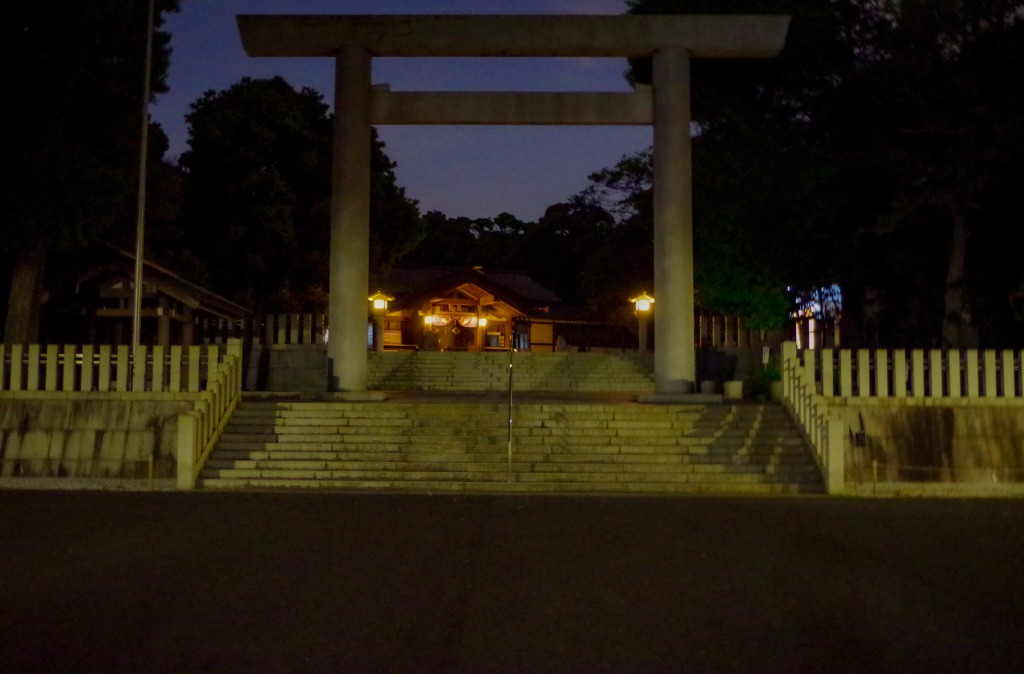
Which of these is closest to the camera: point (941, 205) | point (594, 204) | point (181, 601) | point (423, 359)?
point (181, 601)

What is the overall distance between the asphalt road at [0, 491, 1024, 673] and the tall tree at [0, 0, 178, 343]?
7605 mm

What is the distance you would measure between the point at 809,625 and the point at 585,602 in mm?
1417

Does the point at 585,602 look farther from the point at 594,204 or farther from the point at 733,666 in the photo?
the point at 594,204

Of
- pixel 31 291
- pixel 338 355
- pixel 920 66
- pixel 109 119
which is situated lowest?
pixel 338 355

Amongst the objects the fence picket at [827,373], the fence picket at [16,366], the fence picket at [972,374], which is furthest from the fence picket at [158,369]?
the fence picket at [972,374]

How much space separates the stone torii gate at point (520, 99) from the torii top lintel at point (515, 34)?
0.06 ft

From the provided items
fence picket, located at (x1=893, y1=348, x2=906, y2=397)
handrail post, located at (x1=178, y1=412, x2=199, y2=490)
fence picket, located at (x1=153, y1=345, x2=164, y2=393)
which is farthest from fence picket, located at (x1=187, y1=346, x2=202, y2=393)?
fence picket, located at (x1=893, y1=348, x2=906, y2=397)

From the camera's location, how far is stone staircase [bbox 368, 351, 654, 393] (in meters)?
21.2

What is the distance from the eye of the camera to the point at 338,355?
16.1 m

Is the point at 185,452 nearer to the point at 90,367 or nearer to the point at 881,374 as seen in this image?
the point at 90,367

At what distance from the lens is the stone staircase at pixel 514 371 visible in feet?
69.5

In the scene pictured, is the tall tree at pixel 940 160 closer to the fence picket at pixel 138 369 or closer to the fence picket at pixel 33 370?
the fence picket at pixel 138 369

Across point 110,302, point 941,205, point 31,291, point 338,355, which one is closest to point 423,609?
point 338,355

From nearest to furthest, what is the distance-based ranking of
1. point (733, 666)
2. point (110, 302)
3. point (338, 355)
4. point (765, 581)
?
point (733, 666) → point (765, 581) → point (338, 355) → point (110, 302)
